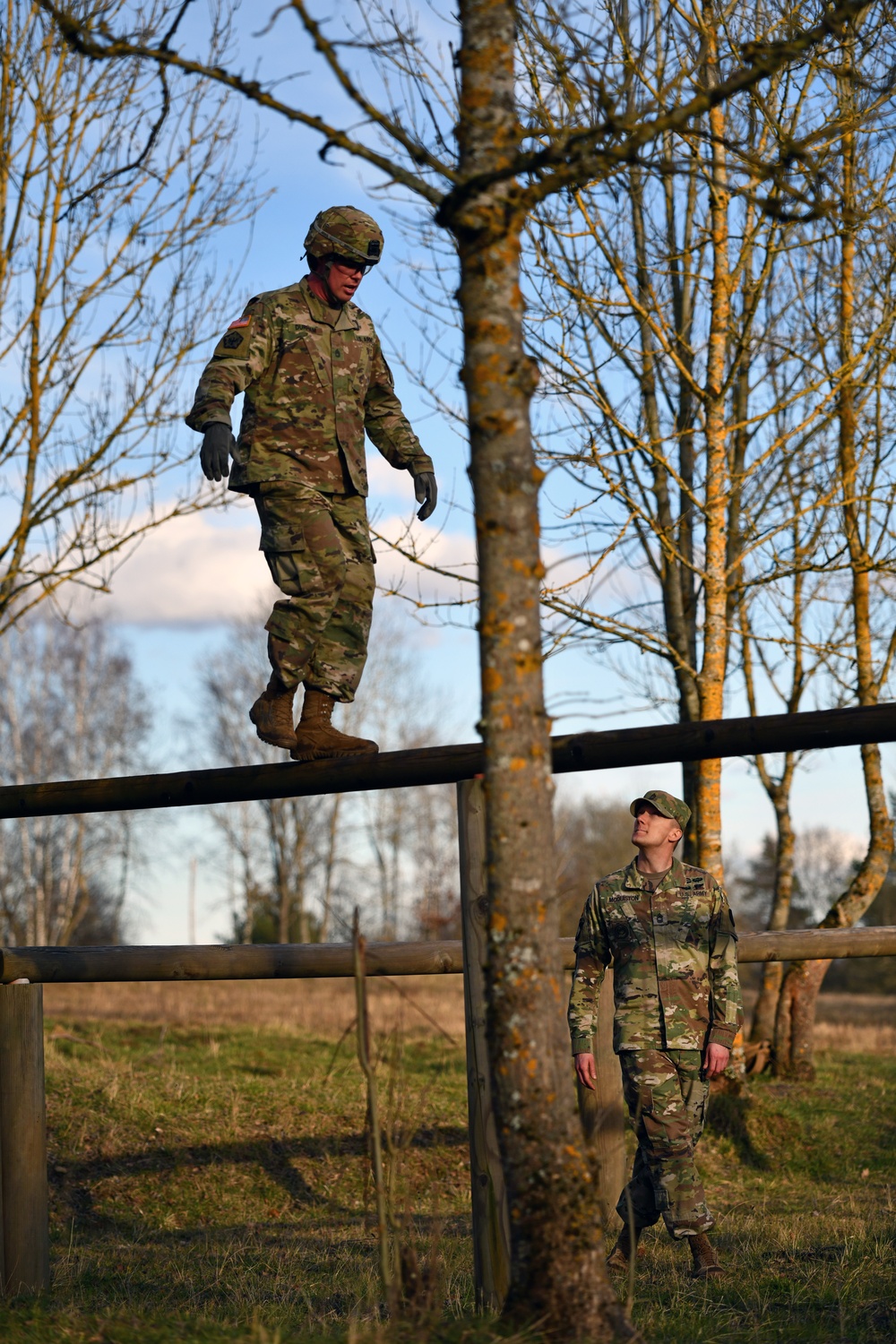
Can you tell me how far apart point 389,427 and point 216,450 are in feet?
3.43

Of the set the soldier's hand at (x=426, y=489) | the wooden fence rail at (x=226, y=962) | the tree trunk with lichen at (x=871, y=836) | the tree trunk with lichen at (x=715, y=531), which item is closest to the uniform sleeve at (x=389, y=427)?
the soldier's hand at (x=426, y=489)

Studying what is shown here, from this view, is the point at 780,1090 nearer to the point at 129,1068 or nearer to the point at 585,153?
the point at 129,1068

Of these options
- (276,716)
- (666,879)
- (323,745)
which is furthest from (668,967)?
(276,716)

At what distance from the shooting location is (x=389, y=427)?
209 inches

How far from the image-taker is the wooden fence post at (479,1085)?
3.61 metres

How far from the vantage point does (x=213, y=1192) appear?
723 cm

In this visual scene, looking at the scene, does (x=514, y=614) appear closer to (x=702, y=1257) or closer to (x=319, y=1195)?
(x=702, y=1257)

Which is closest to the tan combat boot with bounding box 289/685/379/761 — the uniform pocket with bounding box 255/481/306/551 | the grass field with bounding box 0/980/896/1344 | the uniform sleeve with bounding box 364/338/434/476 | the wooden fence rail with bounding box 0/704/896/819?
the wooden fence rail with bounding box 0/704/896/819

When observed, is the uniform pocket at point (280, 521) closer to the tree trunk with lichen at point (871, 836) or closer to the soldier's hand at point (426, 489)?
the soldier's hand at point (426, 489)

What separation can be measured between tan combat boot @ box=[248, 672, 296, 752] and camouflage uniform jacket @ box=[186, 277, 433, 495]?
0.76m

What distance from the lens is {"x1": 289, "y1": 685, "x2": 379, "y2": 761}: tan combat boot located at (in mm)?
4734

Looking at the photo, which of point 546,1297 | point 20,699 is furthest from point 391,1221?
point 20,699

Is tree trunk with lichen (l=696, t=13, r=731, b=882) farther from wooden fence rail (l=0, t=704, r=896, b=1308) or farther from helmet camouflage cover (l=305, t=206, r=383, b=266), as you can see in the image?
helmet camouflage cover (l=305, t=206, r=383, b=266)

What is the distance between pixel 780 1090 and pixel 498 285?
839cm
